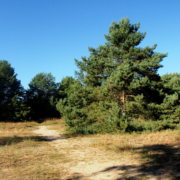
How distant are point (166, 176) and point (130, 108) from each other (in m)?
7.29

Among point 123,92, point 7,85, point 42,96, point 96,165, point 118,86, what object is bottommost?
point 96,165

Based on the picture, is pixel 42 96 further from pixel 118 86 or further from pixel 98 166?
pixel 98 166

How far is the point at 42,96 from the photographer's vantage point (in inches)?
1383

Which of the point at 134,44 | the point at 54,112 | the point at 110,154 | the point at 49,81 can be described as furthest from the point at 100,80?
the point at 49,81

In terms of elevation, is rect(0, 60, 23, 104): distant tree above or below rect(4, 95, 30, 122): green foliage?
above

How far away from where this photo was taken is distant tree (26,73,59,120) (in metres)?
32.9

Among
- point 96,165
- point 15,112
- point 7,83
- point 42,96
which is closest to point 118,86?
point 96,165

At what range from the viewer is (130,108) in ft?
37.1

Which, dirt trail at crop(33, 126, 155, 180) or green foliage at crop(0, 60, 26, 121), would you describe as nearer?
dirt trail at crop(33, 126, 155, 180)

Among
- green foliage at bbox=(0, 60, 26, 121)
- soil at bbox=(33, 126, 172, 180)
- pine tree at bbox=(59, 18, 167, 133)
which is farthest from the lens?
green foliage at bbox=(0, 60, 26, 121)

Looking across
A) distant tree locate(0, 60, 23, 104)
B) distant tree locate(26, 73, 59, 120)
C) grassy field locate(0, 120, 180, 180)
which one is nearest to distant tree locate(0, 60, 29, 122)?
distant tree locate(0, 60, 23, 104)

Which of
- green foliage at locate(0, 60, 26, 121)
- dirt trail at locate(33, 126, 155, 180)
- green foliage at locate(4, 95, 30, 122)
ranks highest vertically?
green foliage at locate(0, 60, 26, 121)

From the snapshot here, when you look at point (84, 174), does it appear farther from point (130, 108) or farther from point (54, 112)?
point (54, 112)

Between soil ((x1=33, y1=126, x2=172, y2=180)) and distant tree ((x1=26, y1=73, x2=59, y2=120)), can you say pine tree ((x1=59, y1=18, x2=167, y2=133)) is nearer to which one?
soil ((x1=33, y1=126, x2=172, y2=180))
